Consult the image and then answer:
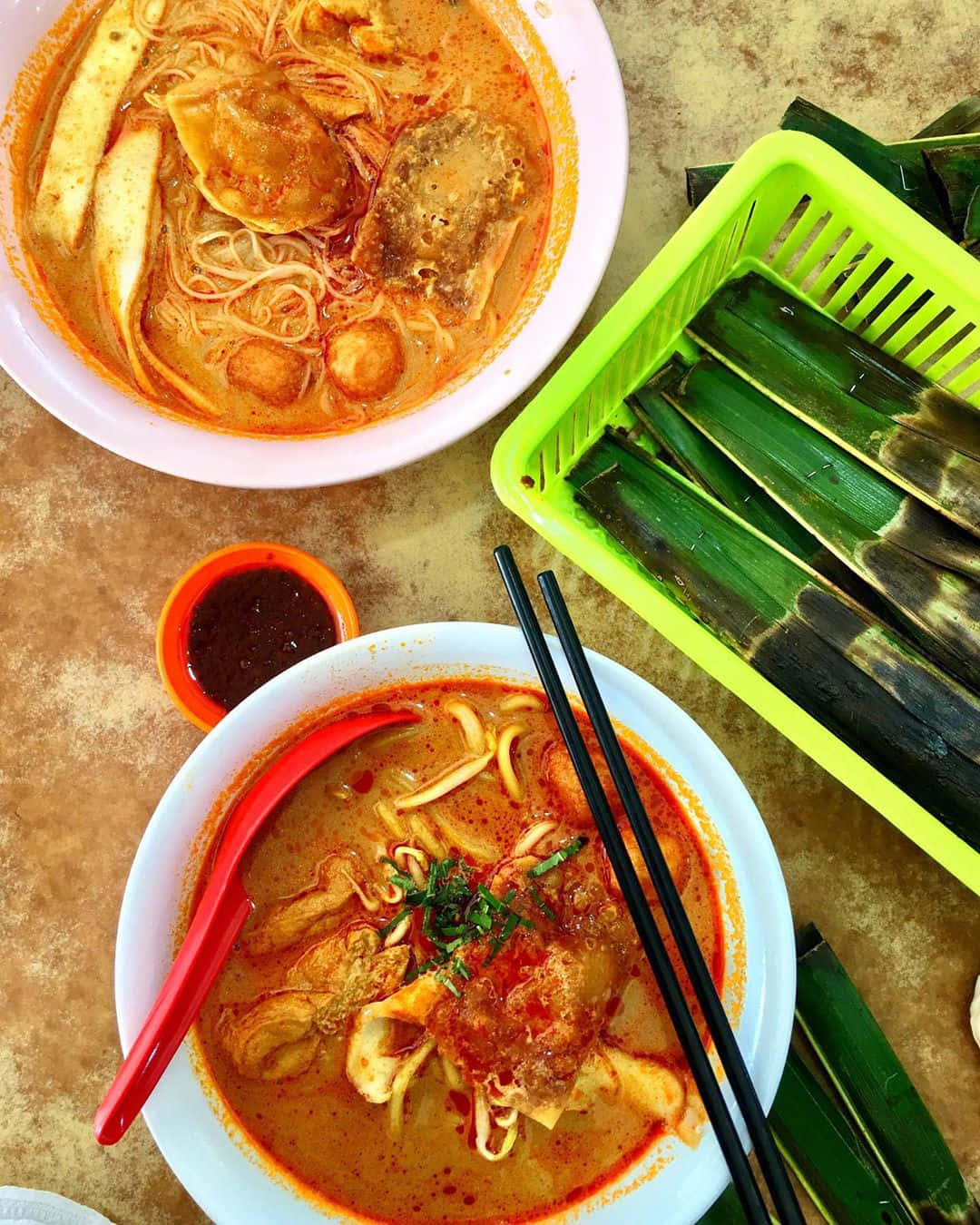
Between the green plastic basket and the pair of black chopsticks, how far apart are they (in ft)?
0.54

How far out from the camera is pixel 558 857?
1953 millimetres

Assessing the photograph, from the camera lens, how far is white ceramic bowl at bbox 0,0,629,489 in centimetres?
192

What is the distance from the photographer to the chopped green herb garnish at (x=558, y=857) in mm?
1950

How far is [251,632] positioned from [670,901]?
1.07m

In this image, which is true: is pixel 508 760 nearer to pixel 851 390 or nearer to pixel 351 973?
pixel 351 973

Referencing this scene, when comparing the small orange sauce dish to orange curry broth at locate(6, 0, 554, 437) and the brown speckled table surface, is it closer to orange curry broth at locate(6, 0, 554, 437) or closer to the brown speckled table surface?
the brown speckled table surface

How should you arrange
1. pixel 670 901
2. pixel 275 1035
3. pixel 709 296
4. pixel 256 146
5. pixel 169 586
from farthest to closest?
pixel 169 586 → pixel 709 296 → pixel 256 146 → pixel 275 1035 → pixel 670 901

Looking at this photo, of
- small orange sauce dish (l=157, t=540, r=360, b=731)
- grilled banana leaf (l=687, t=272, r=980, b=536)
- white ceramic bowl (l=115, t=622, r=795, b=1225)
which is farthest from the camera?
small orange sauce dish (l=157, t=540, r=360, b=731)

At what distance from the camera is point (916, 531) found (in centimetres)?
194

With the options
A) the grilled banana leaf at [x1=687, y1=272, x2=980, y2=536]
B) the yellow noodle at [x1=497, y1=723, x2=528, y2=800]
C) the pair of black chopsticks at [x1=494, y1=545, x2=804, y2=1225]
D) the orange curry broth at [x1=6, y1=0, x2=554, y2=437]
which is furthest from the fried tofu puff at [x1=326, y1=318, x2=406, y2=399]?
the yellow noodle at [x1=497, y1=723, x2=528, y2=800]

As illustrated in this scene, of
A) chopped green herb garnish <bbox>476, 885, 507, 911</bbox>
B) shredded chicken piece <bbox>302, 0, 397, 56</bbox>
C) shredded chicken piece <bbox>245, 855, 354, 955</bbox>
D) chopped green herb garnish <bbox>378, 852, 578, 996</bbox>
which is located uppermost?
shredded chicken piece <bbox>302, 0, 397, 56</bbox>

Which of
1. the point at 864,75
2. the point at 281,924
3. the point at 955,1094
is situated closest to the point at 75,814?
the point at 281,924

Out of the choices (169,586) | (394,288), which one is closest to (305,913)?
(169,586)

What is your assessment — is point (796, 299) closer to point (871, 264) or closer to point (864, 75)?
point (871, 264)
